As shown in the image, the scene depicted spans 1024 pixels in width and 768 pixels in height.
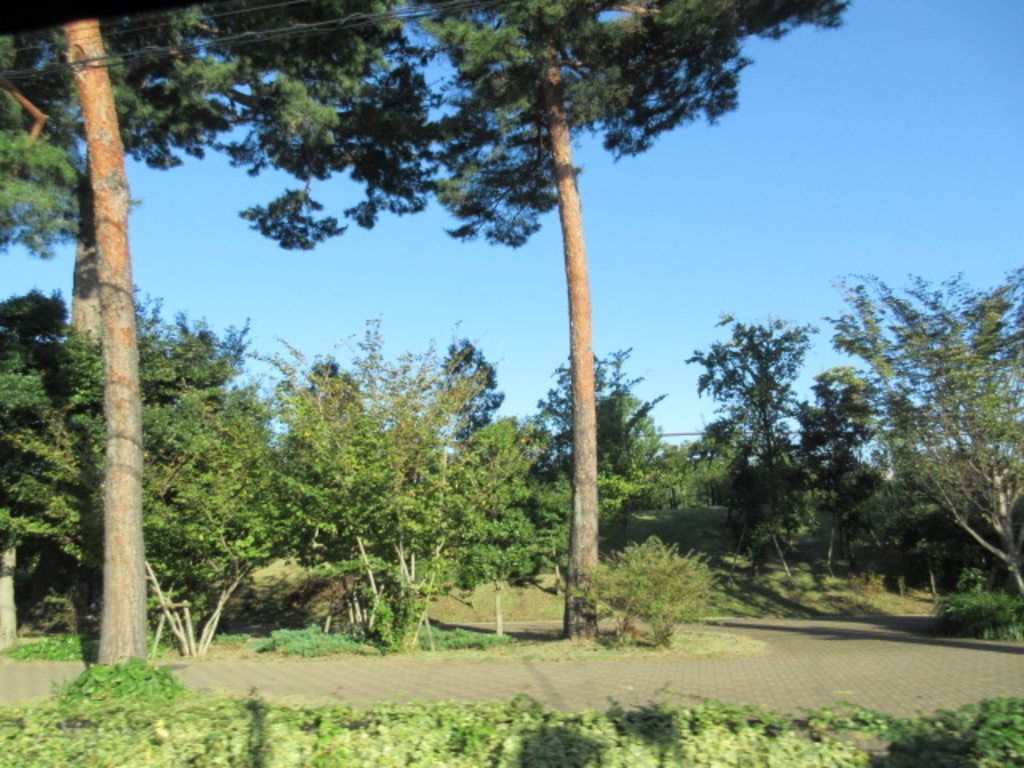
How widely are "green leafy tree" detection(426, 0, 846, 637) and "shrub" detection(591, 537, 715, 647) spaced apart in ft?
3.60

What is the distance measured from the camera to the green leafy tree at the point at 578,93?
14.6 meters

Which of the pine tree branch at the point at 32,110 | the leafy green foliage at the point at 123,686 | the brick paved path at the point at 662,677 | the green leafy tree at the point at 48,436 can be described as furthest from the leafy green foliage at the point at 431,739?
the pine tree branch at the point at 32,110

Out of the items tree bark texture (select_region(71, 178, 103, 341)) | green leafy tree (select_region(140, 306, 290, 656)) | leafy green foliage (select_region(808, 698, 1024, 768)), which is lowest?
leafy green foliage (select_region(808, 698, 1024, 768))

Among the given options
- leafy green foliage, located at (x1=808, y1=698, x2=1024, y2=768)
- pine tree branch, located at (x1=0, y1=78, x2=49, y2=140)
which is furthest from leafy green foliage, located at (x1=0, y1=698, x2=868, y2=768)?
pine tree branch, located at (x1=0, y1=78, x2=49, y2=140)

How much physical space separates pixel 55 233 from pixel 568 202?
9.36m

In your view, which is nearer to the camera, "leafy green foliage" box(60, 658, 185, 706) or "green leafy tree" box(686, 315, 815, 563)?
"leafy green foliage" box(60, 658, 185, 706)

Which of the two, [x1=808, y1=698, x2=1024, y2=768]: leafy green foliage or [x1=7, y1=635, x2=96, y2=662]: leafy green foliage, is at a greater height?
[x1=808, y1=698, x2=1024, y2=768]: leafy green foliage

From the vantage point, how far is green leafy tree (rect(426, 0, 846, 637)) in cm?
1459

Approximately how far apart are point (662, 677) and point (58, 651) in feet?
35.6

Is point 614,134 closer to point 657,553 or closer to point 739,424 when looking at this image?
point 657,553

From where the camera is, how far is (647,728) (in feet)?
17.6

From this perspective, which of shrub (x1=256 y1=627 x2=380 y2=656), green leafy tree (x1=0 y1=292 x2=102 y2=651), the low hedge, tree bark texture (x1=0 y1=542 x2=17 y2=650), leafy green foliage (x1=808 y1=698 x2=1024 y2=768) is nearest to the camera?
leafy green foliage (x1=808 y1=698 x2=1024 y2=768)

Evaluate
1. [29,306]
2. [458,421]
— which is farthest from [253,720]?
[29,306]

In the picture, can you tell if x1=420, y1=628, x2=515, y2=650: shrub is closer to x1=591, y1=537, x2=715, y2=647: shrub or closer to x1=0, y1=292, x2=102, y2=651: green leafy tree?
x1=591, y1=537, x2=715, y2=647: shrub
